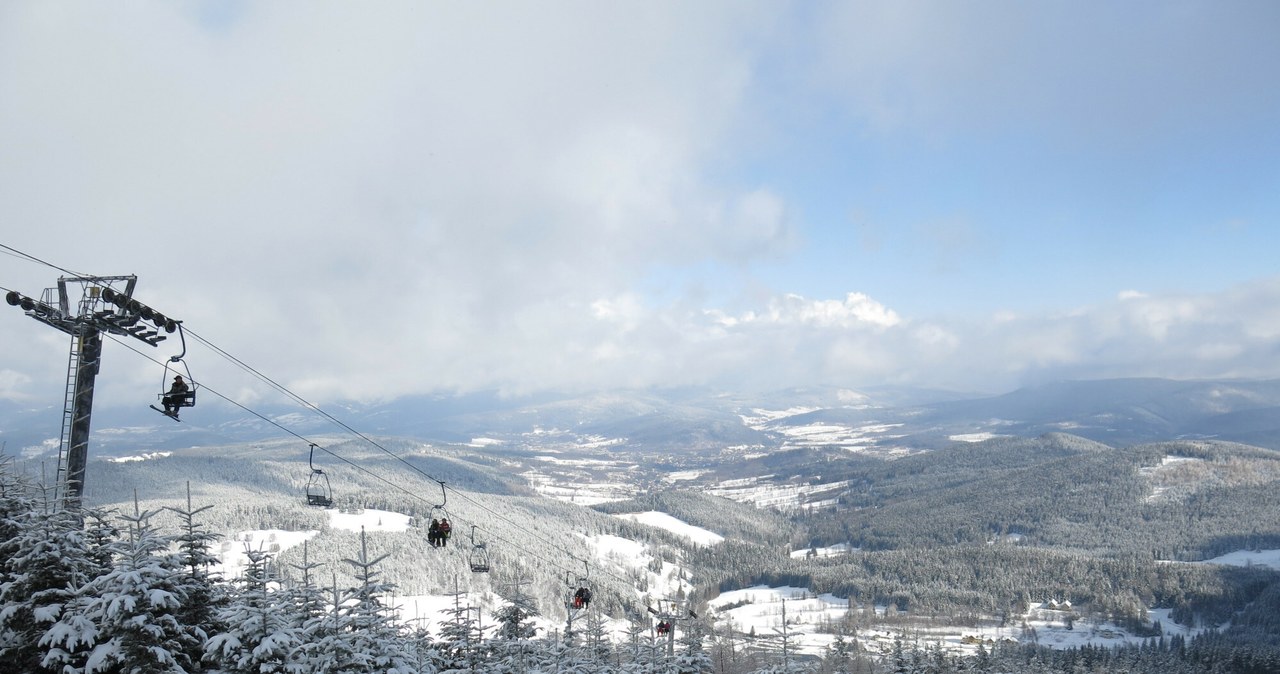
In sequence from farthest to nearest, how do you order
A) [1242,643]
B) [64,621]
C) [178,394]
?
[1242,643]
[178,394]
[64,621]

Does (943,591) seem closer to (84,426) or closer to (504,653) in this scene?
(504,653)

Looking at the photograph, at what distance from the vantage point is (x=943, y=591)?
520ft

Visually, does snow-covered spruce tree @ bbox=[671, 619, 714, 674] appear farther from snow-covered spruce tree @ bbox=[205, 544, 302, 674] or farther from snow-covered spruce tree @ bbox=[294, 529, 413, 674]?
snow-covered spruce tree @ bbox=[205, 544, 302, 674]

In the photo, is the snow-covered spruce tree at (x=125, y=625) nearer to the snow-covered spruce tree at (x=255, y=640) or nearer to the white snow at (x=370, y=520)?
the snow-covered spruce tree at (x=255, y=640)

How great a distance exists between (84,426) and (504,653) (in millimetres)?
23851

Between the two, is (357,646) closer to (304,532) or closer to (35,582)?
(35,582)

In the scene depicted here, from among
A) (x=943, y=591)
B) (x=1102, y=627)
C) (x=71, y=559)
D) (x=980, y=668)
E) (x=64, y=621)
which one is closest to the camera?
(x=64, y=621)

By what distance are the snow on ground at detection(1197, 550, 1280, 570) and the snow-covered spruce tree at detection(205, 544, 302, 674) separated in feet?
711

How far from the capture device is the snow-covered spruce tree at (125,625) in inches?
631

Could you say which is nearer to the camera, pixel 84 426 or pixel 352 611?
pixel 84 426

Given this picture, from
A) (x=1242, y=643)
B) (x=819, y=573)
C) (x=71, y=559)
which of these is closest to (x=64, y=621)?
(x=71, y=559)

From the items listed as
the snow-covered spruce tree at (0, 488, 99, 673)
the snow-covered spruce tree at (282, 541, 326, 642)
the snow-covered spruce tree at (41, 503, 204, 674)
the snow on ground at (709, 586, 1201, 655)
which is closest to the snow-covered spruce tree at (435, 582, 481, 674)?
the snow-covered spruce tree at (282, 541, 326, 642)

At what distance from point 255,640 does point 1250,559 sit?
23778cm

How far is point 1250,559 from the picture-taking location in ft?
575
